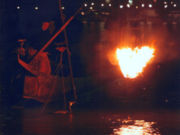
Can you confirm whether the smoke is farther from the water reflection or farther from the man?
the water reflection

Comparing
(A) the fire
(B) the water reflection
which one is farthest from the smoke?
(B) the water reflection

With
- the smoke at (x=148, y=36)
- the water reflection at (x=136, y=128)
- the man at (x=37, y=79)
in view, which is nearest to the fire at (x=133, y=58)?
the smoke at (x=148, y=36)

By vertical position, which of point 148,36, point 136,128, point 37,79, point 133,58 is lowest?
point 136,128

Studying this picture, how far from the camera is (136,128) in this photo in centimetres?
1232

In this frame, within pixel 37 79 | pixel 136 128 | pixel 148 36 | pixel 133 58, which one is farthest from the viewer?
pixel 148 36

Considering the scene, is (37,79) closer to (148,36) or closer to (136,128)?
(136,128)

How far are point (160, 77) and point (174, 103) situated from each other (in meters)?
4.40

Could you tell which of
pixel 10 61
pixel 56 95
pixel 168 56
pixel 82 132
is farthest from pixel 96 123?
Answer: pixel 168 56

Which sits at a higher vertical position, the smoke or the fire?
the smoke

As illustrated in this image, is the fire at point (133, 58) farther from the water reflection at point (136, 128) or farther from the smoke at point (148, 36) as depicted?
the water reflection at point (136, 128)

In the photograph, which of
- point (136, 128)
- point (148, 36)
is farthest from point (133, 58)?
point (136, 128)

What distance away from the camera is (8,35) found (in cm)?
2047

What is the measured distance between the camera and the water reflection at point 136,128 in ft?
38.1

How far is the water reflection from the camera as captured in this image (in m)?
11.6
